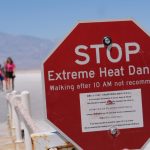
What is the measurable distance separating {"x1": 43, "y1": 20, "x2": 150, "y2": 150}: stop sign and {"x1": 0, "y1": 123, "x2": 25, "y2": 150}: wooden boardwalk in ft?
16.6

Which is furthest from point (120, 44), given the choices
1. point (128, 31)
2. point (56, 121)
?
point (56, 121)

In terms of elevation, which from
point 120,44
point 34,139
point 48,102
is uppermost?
point 120,44

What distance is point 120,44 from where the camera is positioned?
3711 mm

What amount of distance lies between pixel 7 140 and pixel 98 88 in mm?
6961

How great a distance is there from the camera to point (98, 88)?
3.70 meters

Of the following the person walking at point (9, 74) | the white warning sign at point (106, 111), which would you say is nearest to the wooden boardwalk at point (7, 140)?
the white warning sign at point (106, 111)

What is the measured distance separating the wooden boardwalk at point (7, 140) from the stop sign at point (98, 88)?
5.05 meters

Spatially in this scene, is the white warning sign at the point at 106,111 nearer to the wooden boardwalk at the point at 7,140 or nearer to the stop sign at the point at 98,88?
the stop sign at the point at 98,88

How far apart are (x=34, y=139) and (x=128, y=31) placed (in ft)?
3.14

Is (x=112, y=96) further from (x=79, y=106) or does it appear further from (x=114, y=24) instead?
(x=114, y=24)

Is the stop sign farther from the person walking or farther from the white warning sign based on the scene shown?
the person walking

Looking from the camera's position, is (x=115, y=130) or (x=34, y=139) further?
(x=34, y=139)

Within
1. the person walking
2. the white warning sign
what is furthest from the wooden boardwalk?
the person walking

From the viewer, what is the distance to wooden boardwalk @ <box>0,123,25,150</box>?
908cm
